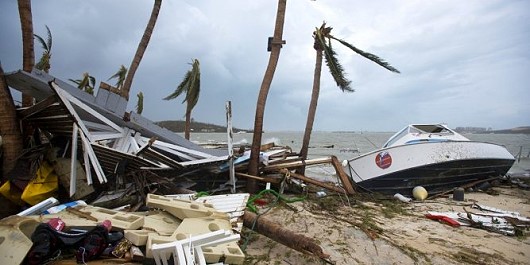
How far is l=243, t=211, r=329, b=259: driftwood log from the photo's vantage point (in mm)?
4141

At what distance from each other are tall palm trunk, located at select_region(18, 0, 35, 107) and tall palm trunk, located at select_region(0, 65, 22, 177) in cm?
96

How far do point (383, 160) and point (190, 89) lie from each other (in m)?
12.3

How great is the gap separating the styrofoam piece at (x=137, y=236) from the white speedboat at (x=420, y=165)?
28.3 feet

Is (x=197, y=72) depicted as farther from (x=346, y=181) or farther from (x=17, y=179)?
(x=17, y=179)

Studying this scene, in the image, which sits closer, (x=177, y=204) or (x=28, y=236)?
(x=28, y=236)

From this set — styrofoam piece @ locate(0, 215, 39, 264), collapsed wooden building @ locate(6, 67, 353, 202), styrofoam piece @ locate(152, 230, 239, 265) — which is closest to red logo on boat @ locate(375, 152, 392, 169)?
collapsed wooden building @ locate(6, 67, 353, 202)

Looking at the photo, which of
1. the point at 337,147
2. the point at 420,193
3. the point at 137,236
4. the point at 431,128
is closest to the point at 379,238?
the point at 137,236

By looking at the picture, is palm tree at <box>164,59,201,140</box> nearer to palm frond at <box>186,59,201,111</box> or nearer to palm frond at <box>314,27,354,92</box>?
palm frond at <box>186,59,201,111</box>

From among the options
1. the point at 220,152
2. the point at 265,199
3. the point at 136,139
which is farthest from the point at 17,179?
the point at 265,199

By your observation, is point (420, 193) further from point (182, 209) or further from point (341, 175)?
point (182, 209)

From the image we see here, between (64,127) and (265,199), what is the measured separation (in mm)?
5167

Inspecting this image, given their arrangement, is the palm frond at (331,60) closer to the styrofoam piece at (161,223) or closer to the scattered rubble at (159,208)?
the scattered rubble at (159,208)

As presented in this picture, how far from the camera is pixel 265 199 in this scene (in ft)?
26.7

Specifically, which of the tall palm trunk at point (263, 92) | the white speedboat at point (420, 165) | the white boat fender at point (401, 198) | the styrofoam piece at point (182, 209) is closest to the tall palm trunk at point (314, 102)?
the white speedboat at point (420, 165)
